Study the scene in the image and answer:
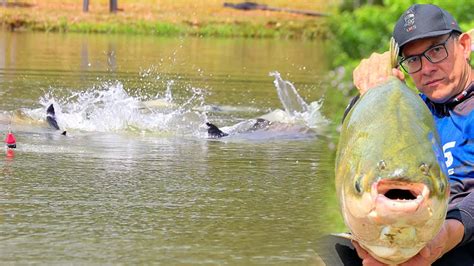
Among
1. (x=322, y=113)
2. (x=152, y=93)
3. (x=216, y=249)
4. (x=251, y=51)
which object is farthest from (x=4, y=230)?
(x=251, y=51)

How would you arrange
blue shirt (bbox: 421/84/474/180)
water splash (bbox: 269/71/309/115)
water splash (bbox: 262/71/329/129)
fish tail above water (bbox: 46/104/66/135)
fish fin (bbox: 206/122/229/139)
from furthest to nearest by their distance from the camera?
water splash (bbox: 269/71/309/115) < water splash (bbox: 262/71/329/129) < fish tail above water (bbox: 46/104/66/135) < fish fin (bbox: 206/122/229/139) < blue shirt (bbox: 421/84/474/180)

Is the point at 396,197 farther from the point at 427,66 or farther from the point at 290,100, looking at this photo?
the point at 290,100

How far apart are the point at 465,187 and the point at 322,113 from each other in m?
7.94

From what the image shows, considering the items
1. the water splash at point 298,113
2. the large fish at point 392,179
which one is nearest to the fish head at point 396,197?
the large fish at point 392,179

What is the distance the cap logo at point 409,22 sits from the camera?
2.70 m

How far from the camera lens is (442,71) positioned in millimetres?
2807

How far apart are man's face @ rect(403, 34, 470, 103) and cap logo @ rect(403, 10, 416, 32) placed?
59mm

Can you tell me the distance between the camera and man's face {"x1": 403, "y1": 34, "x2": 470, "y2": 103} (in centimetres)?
276

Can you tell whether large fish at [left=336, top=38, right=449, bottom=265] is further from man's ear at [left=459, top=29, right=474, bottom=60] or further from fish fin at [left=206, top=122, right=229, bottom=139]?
fish fin at [left=206, top=122, right=229, bottom=139]

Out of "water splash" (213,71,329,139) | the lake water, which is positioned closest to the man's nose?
the lake water

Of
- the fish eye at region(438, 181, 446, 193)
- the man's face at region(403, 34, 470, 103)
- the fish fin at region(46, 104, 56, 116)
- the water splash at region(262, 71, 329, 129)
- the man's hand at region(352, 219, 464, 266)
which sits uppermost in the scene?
the man's face at region(403, 34, 470, 103)

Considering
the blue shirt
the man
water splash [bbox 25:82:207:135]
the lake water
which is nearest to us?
the man

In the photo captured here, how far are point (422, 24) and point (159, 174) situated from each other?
3959mm

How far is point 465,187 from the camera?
109 inches
